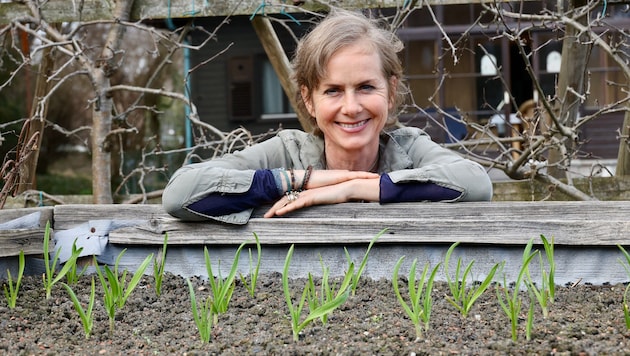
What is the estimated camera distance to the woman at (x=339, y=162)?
2588 millimetres

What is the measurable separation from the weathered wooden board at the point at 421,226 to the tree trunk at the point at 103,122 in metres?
1.60

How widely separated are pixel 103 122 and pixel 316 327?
8.54 feet

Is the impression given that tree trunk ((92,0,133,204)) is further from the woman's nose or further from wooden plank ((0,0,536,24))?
the woman's nose

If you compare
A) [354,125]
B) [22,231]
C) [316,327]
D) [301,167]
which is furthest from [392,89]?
[22,231]

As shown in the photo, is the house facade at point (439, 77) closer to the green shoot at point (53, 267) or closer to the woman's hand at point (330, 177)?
the woman's hand at point (330, 177)

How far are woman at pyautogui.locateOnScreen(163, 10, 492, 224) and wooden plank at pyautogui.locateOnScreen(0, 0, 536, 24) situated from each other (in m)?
1.22

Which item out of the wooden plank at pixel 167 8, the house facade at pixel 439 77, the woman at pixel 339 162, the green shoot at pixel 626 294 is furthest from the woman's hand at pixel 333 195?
the house facade at pixel 439 77

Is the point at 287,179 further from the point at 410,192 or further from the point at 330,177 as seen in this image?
the point at 410,192

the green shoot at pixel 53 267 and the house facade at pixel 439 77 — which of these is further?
the house facade at pixel 439 77

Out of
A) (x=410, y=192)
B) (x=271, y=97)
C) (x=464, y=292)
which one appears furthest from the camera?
(x=271, y=97)

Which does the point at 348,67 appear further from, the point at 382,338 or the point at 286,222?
the point at 382,338

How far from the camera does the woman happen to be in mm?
2588

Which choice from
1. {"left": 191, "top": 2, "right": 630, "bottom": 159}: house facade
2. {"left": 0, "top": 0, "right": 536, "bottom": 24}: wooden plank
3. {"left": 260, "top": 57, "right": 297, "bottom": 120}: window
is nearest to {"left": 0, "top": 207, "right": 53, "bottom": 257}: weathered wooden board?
{"left": 0, "top": 0, "right": 536, "bottom": 24}: wooden plank

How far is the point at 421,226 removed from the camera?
2422mm
